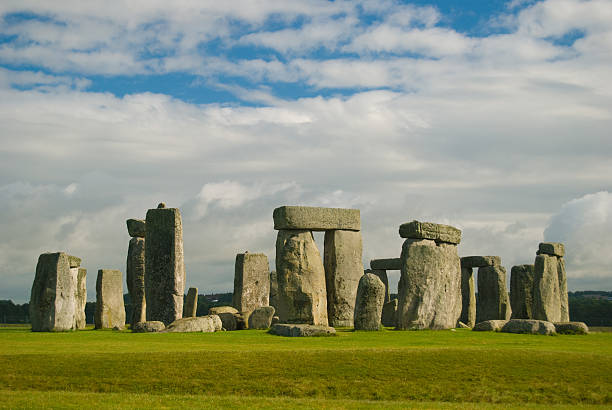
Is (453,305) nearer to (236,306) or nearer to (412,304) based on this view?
(412,304)

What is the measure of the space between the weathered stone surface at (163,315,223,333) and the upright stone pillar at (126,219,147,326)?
188 inches

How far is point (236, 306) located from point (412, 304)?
8.57 metres

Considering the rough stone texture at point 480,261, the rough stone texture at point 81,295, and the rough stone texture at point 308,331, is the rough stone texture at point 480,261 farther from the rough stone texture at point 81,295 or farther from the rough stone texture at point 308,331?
the rough stone texture at point 81,295

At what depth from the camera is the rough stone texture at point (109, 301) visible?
2269 centimetres

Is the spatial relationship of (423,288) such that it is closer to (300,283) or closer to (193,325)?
(300,283)

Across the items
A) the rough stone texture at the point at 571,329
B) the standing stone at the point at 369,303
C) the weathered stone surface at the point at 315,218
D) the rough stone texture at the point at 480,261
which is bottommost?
the rough stone texture at the point at 571,329

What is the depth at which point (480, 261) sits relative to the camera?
27328 millimetres

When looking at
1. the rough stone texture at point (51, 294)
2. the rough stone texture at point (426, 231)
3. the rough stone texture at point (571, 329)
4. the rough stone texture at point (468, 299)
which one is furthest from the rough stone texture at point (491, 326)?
the rough stone texture at point (51, 294)

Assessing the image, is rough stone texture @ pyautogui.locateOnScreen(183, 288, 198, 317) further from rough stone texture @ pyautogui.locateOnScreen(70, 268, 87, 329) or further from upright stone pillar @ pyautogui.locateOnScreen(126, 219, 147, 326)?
rough stone texture @ pyautogui.locateOnScreen(70, 268, 87, 329)

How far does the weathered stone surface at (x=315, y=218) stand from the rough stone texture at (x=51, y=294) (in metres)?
5.94

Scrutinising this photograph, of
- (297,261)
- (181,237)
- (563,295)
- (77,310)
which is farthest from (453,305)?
(77,310)

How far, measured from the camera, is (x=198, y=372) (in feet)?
40.9

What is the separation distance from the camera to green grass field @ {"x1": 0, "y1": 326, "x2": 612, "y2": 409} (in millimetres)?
11383

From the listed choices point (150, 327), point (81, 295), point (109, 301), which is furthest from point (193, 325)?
point (81, 295)
